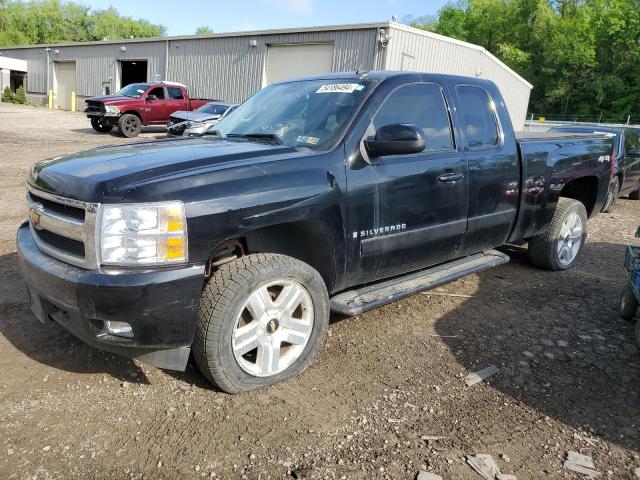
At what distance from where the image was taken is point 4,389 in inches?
117

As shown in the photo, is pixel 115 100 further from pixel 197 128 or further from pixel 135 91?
pixel 197 128

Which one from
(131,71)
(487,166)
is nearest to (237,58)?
(131,71)

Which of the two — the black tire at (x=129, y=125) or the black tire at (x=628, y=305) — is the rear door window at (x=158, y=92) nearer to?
the black tire at (x=129, y=125)

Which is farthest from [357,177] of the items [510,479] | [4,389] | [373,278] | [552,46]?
[552,46]

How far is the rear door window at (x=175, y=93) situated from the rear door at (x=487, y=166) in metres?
17.2

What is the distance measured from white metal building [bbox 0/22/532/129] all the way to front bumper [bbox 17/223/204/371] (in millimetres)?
17782

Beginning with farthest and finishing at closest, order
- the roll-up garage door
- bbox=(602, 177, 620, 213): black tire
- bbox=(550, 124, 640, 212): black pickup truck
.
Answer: the roll-up garage door
bbox=(550, 124, 640, 212): black pickup truck
bbox=(602, 177, 620, 213): black tire

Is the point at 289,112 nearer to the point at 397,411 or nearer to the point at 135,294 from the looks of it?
the point at 135,294

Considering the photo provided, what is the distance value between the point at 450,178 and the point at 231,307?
2005mm

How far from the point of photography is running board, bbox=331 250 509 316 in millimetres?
3416

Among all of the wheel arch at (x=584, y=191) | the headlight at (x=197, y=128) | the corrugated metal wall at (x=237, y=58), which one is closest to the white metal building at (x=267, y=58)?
the corrugated metal wall at (x=237, y=58)

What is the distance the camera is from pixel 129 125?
18672 millimetres

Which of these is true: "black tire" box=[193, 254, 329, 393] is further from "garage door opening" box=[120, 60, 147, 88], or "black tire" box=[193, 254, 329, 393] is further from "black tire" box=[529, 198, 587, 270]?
"garage door opening" box=[120, 60, 147, 88]

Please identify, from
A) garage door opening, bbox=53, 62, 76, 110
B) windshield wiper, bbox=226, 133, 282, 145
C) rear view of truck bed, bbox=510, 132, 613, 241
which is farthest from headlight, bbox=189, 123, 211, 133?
garage door opening, bbox=53, 62, 76, 110
